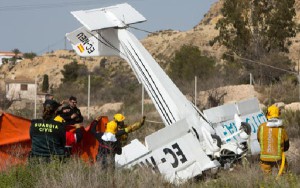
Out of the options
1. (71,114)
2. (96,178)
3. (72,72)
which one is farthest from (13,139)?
(72,72)

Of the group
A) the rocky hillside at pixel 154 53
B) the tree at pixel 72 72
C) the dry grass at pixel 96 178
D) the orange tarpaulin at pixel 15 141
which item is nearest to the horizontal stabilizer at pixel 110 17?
the orange tarpaulin at pixel 15 141

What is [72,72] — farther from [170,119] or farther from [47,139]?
[47,139]

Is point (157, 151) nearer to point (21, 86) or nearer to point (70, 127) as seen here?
point (70, 127)

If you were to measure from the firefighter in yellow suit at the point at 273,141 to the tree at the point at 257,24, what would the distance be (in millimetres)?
33124

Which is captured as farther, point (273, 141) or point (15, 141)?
point (15, 141)

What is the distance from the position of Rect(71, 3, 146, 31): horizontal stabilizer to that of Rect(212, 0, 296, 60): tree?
2650cm

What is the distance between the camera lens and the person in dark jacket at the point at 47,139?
11.9 metres

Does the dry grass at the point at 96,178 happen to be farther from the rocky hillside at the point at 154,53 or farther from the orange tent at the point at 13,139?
the rocky hillside at the point at 154,53

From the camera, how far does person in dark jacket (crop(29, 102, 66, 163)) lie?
11.9m

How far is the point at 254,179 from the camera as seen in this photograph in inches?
427

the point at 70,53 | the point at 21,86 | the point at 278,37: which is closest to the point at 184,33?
the point at 70,53

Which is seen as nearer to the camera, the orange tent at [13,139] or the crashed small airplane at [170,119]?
the crashed small airplane at [170,119]

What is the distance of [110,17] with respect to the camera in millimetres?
18609

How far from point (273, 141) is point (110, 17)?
824cm
